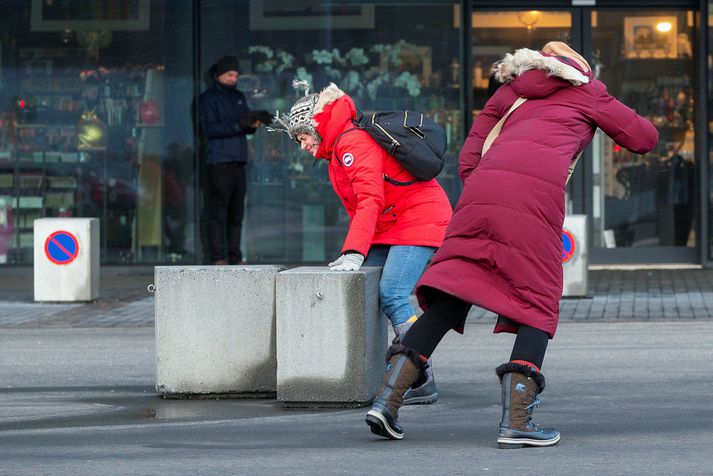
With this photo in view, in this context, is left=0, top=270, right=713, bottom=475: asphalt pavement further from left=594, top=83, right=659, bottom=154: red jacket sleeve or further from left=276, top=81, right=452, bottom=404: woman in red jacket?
left=594, top=83, right=659, bottom=154: red jacket sleeve

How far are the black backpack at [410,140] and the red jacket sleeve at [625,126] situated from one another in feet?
3.85

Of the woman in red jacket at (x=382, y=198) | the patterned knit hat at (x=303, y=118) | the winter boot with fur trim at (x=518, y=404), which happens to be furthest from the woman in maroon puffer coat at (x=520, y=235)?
the patterned knit hat at (x=303, y=118)

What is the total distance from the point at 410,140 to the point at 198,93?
8566 millimetres

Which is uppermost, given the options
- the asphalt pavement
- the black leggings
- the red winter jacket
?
the red winter jacket

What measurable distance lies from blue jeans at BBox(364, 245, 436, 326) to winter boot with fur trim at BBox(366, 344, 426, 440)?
1.02m

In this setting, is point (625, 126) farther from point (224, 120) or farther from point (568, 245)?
point (224, 120)

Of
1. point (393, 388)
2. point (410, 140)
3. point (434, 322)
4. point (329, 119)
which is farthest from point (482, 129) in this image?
point (393, 388)

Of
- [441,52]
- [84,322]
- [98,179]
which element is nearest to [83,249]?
[84,322]

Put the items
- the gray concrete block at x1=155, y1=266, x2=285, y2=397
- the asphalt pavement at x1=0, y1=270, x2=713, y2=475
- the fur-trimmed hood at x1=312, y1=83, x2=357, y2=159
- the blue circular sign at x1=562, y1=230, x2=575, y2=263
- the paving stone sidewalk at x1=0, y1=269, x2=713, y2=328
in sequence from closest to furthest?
the asphalt pavement at x1=0, y1=270, x2=713, y2=475, the fur-trimmed hood at x1=312, y1=83, x2=357, y2=159, the gray concrete block at x1=155, y1=266, x2=285, y2=397, the paving stone sidewalk at x1=0, y1=269, x2=713, y2=328, the blue circular sign at x1=562, y1=230, x2=575, y2=263

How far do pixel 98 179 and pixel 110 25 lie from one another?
5.28 feet

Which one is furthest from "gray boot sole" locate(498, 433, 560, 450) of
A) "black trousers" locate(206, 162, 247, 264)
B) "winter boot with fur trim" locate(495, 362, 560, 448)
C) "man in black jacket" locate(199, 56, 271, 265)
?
"black trousers" locate(206, 162, 247, 264)

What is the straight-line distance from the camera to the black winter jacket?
15.0 metres

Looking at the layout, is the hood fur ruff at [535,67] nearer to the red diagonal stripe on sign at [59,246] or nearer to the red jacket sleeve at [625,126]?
the red jacket sleeve at [625,126]

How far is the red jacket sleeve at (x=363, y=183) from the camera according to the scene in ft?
24.2
